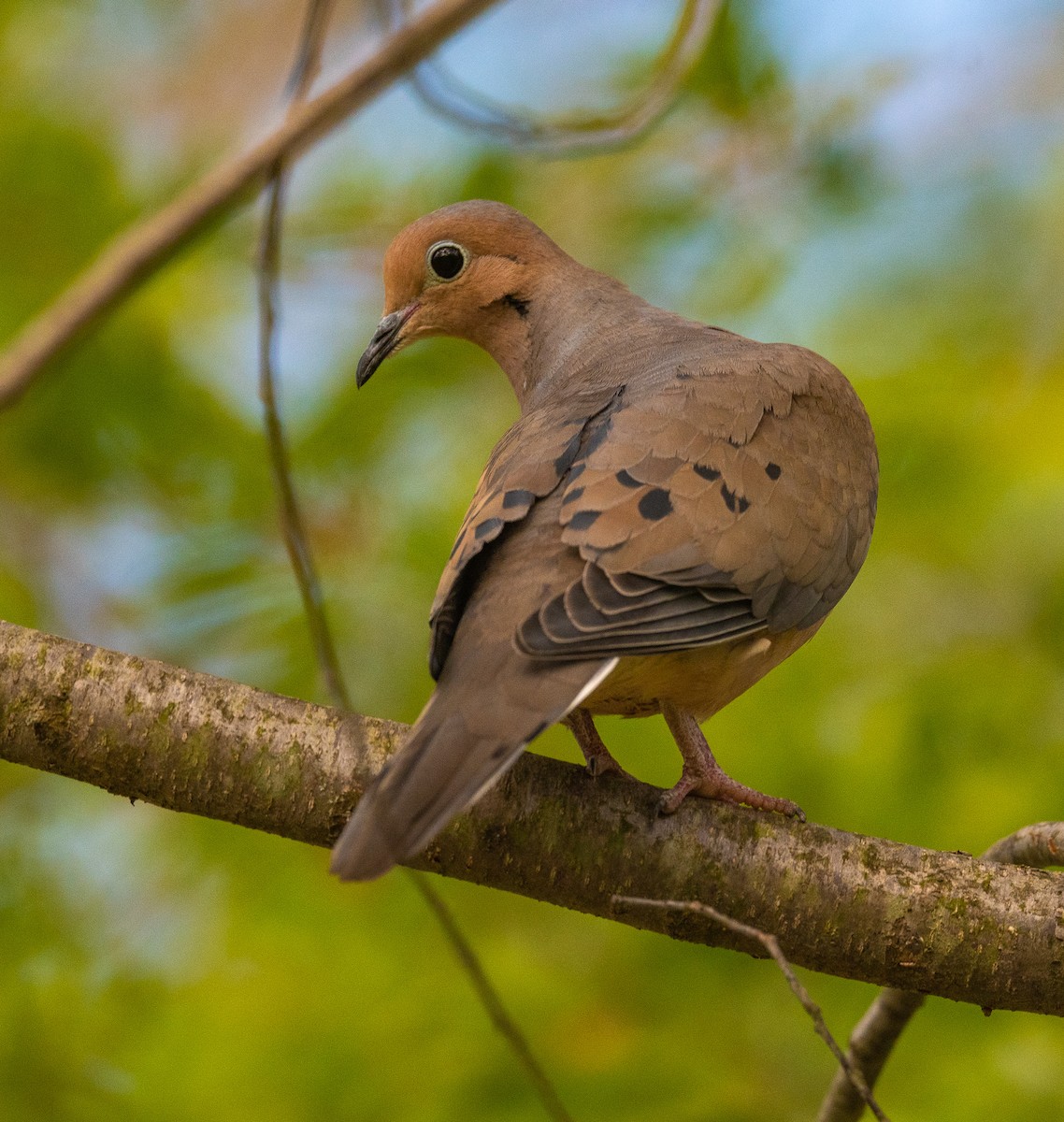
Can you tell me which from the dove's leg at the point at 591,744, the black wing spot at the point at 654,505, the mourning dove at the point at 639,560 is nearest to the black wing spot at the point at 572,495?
the mourning dove at the point at 639,560

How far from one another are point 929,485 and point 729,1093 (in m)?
1.93

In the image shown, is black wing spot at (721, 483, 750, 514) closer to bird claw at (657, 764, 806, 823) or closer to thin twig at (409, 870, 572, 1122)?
bird claw at (657, 764, 806, 823)

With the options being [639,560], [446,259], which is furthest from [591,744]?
[446,259]

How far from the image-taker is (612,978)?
11.5 feet

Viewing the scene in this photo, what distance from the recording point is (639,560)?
268 centimetres

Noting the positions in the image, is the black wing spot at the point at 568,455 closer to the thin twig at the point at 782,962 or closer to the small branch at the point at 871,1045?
the thin twig at the point at 782,962

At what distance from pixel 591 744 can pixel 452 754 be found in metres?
0.67

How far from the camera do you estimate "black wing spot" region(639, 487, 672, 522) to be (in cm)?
277

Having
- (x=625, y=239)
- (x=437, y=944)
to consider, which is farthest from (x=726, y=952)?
(x=625, y=239)

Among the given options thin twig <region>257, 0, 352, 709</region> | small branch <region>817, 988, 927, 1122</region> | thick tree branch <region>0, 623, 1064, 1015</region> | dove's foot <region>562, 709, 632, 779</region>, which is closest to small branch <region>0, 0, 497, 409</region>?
thin twig <region>257, 0, 352, 709</region>

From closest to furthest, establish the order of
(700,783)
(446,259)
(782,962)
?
(782,962)
(700,783)
(446,259)

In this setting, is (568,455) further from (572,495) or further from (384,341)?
(384,341)

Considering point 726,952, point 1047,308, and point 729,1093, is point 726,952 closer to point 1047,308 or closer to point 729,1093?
point 729,1093

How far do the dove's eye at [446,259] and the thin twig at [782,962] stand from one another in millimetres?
2147
